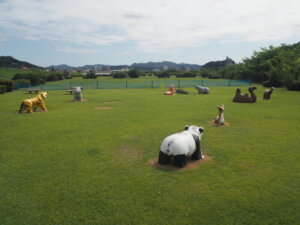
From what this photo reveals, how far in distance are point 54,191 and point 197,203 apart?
108 inches

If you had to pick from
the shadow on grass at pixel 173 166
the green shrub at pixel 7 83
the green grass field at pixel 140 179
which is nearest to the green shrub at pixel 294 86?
the green grass field at pixel 140 179

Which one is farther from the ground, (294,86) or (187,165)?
(294,86)

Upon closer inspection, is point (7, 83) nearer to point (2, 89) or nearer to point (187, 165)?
point (2, 89)

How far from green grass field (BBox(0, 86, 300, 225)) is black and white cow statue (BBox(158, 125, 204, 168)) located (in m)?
0.31

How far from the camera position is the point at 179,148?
542 cm

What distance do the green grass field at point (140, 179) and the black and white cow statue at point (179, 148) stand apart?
0.31 metres

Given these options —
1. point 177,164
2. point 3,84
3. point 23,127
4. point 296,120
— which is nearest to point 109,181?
point 177,164

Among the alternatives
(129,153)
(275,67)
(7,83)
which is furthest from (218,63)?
(129,153)

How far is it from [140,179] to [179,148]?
1119mm

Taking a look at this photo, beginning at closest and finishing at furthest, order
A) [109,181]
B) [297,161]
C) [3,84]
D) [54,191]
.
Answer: [54,191] < [109,181] < [297,161] < [3,84]

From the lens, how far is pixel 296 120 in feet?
35.2

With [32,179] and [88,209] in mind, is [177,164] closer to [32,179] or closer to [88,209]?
[88,209]

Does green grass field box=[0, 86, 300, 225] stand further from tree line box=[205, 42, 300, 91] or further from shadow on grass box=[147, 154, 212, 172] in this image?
tree line box=[205, 42, 300, 91]

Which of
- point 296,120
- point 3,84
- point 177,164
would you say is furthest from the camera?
point 3,84
